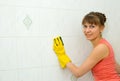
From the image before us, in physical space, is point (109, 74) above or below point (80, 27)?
below

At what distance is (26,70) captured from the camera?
4.69 ft

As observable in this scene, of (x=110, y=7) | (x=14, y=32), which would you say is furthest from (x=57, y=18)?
(x=110, y=7)

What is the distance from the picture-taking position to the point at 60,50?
1492mm

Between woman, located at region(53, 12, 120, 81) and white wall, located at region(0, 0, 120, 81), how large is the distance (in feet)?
0.20

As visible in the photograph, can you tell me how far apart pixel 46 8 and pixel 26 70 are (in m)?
0.44

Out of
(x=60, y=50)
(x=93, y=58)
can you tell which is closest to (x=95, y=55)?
(x=93, y=58)

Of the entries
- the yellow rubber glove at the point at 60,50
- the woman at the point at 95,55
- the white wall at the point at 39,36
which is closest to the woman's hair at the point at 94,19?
the woman at the point at 95,55

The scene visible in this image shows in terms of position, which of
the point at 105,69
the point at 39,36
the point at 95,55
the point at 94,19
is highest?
the point at 94,19

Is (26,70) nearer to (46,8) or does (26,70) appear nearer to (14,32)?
(14,32)

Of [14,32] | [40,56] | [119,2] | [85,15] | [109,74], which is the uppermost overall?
[119,2]

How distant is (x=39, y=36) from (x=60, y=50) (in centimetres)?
17

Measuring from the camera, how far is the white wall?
137 centimetres

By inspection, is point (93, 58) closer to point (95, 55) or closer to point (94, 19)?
point (95, 55)

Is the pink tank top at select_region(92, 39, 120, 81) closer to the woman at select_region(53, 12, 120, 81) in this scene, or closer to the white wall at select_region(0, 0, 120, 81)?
the woman at select_region(53, 12, 120, 81)
